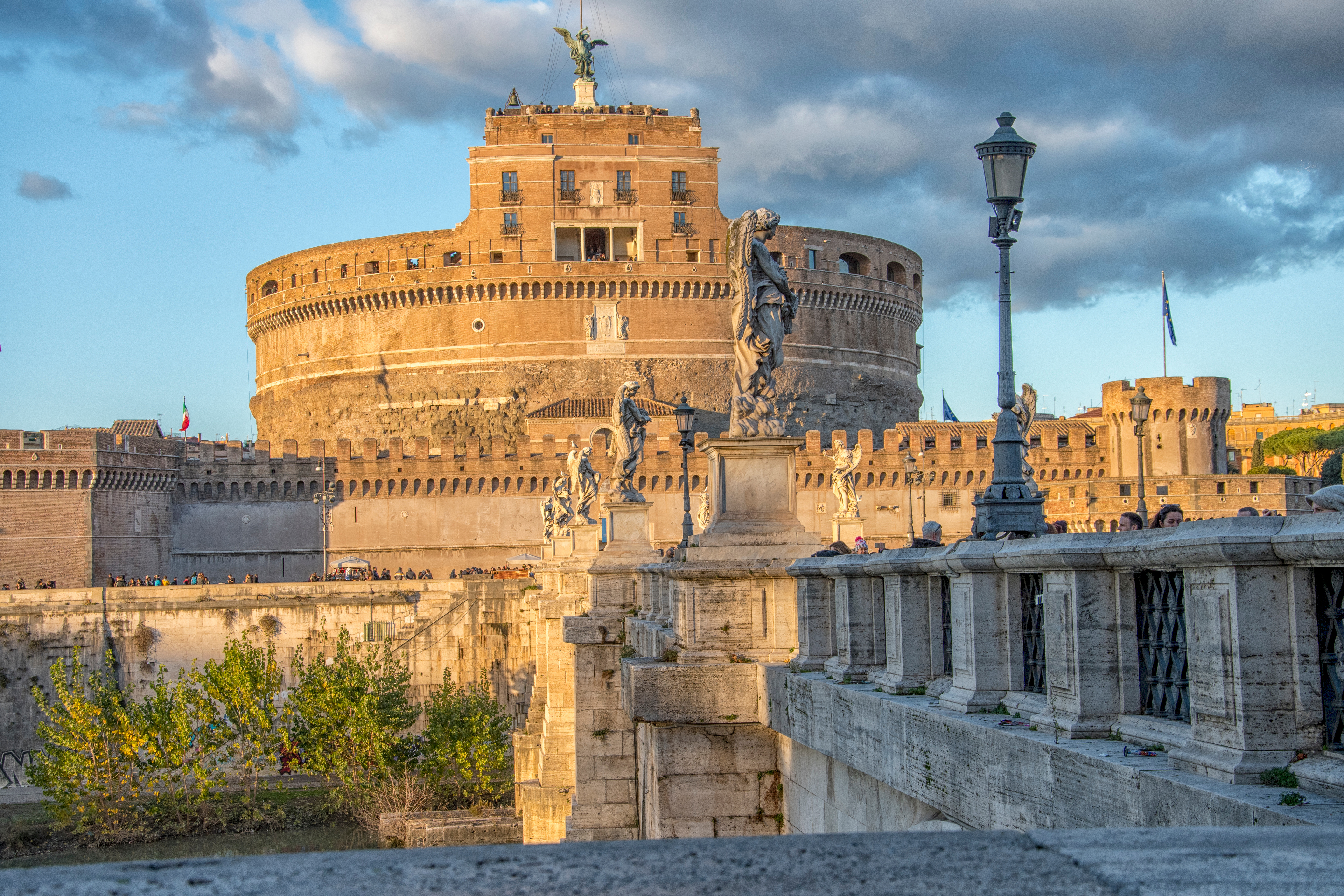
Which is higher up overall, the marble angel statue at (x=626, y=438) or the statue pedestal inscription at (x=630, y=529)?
the marble angel statue at (x=626, y=438)

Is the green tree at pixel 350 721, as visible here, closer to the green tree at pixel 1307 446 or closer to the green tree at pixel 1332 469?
the green tree at pixel 1332 469

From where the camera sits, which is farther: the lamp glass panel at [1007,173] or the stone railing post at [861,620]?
the lamp glass panel at [1007,173]

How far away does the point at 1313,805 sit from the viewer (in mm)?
3104

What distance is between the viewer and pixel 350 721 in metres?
30.2

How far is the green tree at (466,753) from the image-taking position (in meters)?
29.0

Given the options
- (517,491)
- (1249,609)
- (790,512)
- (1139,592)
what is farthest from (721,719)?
(517,491)

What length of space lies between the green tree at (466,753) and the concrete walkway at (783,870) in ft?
88.9

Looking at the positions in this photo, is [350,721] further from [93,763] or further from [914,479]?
[914,479]

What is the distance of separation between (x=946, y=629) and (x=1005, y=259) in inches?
172

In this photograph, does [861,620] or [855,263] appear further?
[855,263]

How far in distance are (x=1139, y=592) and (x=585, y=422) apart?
4988 centimetres

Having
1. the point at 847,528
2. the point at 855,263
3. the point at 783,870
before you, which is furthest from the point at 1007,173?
the point at 855,263

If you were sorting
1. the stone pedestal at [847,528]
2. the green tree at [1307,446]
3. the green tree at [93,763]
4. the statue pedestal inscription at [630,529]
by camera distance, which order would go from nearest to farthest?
the statue pedestal inscription at [630,529], the green tree at [93,763], the stone pedestal at [847,528], the green tree at [1307,446]

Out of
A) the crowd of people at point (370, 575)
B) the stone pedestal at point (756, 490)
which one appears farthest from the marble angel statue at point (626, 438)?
the crowd of people at point (370, 575)
